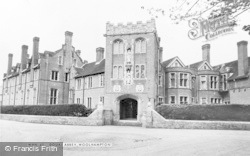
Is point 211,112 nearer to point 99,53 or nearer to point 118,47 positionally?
point 118,47

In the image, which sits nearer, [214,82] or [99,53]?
[214,82]

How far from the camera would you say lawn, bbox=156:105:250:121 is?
21.3 metres

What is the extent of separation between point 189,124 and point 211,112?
3.93 meters

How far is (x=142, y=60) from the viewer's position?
25766 millimetres

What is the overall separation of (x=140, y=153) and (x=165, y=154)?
0.91 metres

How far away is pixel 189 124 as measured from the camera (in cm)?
1891

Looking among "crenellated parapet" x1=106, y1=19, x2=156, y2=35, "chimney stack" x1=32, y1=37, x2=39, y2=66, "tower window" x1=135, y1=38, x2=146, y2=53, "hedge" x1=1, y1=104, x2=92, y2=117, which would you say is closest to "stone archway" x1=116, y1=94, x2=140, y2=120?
"hedge" x1=1, y1=104, x2=92, y2=117

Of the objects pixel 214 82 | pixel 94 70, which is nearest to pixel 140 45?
pixel 94 70

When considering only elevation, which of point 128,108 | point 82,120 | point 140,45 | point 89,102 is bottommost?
point 82,120

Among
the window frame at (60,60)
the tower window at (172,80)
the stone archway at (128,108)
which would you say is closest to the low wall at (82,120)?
the stone archway at (128,108)

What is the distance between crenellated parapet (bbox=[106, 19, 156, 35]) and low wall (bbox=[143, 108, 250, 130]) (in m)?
9.69

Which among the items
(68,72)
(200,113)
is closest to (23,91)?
(68,72)

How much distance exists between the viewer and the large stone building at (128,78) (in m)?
25.5

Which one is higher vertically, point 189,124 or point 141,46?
point 141,46
